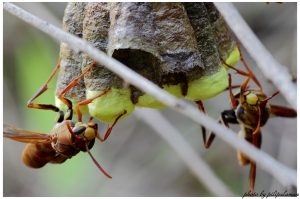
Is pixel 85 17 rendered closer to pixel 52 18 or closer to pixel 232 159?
pixel 52 18

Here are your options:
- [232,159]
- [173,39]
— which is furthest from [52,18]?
[232,159]

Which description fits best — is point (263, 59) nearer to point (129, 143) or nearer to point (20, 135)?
point (20, 135)

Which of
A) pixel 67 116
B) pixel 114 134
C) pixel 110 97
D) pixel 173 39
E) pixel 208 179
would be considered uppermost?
pixel 173 39

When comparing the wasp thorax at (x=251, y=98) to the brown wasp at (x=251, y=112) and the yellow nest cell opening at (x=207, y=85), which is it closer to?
the brown wasp at (x=251, y=112)

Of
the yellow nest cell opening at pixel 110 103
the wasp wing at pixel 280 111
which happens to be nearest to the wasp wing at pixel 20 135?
the yellow nest cell opening at pixel 110 103

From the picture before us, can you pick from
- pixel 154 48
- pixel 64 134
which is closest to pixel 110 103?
pixel 154 48

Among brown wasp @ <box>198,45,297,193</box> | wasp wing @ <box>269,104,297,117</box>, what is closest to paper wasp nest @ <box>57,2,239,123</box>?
brown wasp @ <box>198,45,297,193</box>
